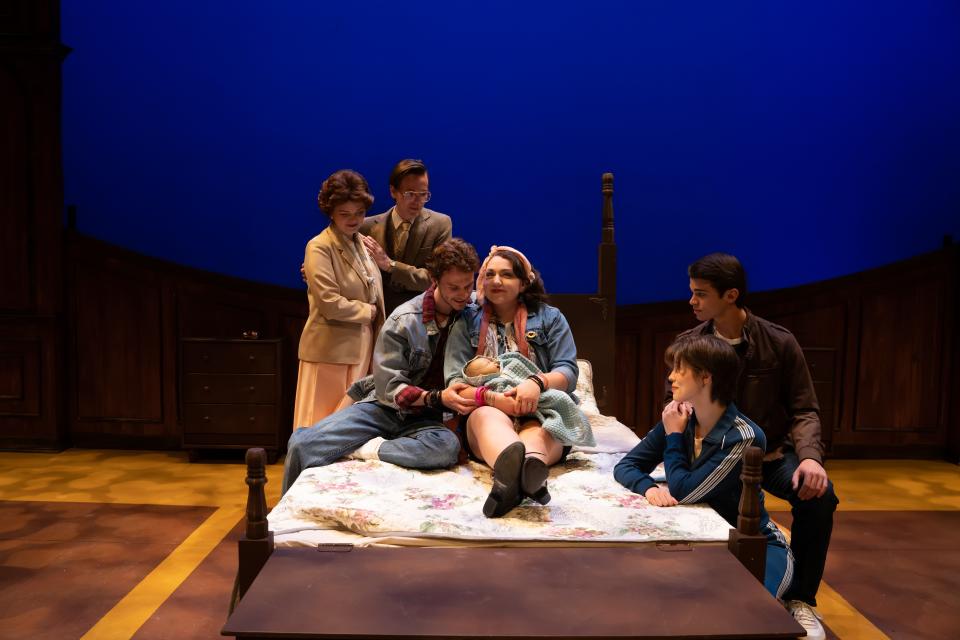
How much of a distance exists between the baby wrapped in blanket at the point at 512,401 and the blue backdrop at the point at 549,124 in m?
2.50

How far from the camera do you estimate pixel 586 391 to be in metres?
3.59

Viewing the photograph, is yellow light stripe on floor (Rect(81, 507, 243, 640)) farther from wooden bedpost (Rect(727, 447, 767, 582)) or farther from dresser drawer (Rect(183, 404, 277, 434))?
wooden bedpost (Rect(727, 447, 767, 582))

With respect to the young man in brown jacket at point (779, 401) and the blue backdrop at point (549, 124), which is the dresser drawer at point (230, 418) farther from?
the young man in brown jacket at point (779, 401)

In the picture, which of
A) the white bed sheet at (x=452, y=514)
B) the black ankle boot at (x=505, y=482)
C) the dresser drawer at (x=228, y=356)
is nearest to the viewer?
the white bed sheet at (x=452, y=514)

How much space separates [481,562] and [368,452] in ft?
2.79

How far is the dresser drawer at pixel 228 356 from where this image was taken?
4.67 m

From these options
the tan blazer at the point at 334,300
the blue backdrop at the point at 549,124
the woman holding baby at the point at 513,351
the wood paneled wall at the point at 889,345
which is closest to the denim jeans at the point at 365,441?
the woman holding baby at the point at 513,351

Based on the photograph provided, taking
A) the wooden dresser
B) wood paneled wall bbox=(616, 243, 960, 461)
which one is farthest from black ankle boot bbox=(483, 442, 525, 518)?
wood paneled wall bbox=(616, 243, 960, 461)

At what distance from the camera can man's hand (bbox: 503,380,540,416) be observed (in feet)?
8.79

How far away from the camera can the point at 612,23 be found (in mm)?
5172

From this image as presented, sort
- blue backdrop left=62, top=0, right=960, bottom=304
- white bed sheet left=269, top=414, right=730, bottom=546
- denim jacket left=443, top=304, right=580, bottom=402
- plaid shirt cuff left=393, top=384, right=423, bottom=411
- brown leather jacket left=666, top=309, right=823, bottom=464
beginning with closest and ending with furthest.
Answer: white bed sheet left=269, top=414, right=730, bottom=546
brown leather jacket left=666, top=309, right=823, bottom=464
plaid shirt cuff left=393, top=384, right=423, bottom=411
denim jacket left=443, top=304, right=580, bottom=402
blue backdrop left=62, top=0, right=960, bottom=304


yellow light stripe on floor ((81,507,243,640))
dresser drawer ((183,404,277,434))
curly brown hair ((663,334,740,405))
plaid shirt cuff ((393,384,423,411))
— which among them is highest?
curly brown hair ((663,334,740,405))

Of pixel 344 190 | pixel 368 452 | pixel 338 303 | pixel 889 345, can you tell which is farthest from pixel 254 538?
pixel 889 345

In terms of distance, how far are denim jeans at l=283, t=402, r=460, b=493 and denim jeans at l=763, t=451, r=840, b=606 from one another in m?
1.00
